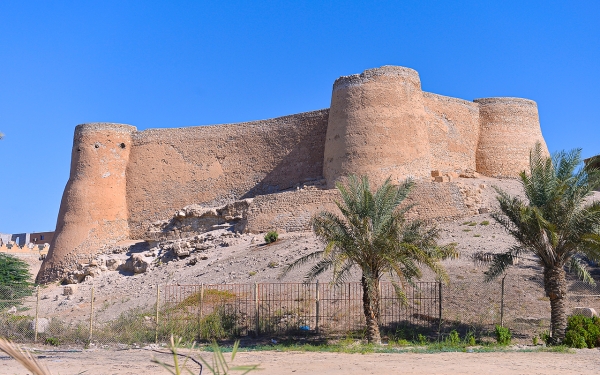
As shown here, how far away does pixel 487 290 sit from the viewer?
1489cm

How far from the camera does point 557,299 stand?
40.4 ft

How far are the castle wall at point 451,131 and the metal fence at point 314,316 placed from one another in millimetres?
12457

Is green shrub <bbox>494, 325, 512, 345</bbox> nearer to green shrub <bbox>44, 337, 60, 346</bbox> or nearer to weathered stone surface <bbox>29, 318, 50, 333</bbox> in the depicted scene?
green shrub <bbox>44, 337, 60, 346</bbox>

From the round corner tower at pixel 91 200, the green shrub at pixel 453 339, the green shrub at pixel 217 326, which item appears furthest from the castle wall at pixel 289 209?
the green shrub at pixel 453 339

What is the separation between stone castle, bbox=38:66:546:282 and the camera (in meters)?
24.5

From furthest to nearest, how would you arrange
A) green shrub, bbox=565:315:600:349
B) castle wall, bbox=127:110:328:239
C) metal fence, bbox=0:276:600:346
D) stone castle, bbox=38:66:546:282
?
castle wall, bbox=127:110:328:239, stone castle, bbox=38:66:546:282, metal fence, bbox=0:276:600:346, green shrub, bbox=565:315:600:349

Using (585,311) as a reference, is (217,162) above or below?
above

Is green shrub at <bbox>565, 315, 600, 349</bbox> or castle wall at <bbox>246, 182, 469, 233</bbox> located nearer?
green shrub at <bbox>565, 315, 600, 349</bbox>

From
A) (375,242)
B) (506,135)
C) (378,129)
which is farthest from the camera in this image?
(506,135)

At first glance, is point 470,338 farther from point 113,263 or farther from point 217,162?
point 217,162

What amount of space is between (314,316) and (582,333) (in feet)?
16.5

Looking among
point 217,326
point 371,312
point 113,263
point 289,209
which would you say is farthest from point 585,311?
point 113,263

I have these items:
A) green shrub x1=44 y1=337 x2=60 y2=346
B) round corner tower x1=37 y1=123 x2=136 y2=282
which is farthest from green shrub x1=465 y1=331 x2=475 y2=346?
round corner tower x1=37 y1=123 x2=136 y2=282

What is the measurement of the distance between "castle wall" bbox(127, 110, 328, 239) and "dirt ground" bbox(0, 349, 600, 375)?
17.7 metres
